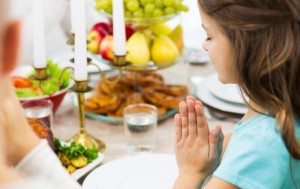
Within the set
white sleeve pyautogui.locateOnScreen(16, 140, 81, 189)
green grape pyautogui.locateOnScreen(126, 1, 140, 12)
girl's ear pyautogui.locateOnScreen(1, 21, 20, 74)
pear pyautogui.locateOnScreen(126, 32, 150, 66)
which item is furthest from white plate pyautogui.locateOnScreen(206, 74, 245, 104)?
girl's ear pyautogui.locateOnScreen(1, 21, 20, 74)

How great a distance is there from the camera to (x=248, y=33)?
3.43 ft

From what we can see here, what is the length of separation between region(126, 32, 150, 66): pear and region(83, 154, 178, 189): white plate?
32cm

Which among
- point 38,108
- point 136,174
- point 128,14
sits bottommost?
point 136,174

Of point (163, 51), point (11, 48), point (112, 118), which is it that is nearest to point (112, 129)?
point (112, 118)

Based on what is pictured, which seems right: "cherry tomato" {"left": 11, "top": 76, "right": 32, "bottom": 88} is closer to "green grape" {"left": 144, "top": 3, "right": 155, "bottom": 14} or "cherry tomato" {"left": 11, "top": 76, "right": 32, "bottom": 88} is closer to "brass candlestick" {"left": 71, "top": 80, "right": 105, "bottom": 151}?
"brass candlestick" {"left": 71, "top": 80, "right": 105, "bottom": 151}

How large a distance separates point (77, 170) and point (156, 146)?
0.92 feet

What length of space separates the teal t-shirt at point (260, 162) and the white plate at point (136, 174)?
29 cm

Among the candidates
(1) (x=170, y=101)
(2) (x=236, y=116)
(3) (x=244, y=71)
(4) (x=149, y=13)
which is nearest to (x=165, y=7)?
(4) (x=149, y=13)

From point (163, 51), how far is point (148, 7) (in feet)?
0.43

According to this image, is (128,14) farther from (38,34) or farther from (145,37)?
(38,34)

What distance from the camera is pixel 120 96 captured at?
1.71 m

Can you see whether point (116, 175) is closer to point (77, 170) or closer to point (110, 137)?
point (77, 170)

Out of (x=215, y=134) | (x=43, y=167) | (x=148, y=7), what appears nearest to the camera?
(x=43, y=167)

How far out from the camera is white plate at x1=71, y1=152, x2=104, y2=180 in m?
1.34
